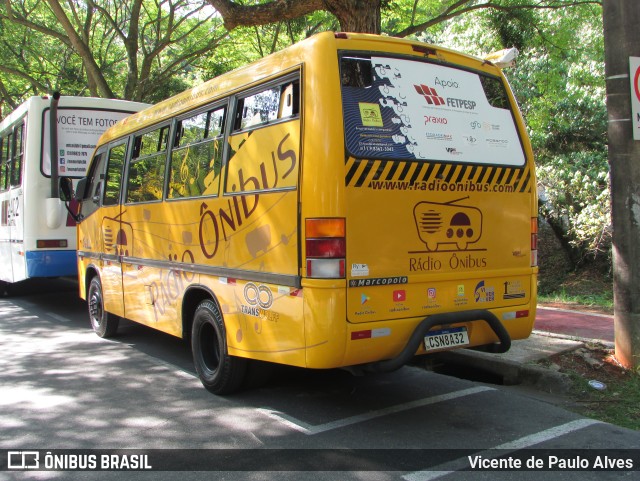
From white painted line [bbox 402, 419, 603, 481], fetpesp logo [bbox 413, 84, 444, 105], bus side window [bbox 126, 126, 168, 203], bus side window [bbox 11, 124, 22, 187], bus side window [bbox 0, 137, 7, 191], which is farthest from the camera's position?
bus side window [bbox 0, 137, 7, 191]

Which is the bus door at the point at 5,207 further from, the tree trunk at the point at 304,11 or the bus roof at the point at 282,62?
the bus roof at the point at 282,62

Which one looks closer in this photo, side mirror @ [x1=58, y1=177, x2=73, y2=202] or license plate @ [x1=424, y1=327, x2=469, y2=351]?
license plate @ [x1=424, y1=327, x2=469, y2=351]

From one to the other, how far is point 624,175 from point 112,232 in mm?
5753

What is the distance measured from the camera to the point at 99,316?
8055mm

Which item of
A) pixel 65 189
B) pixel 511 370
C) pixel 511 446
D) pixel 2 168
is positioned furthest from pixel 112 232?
pixel 511 446

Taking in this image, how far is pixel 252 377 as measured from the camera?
532cm

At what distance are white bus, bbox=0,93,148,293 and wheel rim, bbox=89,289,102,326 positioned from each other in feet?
4.80

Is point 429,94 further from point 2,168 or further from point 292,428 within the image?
point 2,168

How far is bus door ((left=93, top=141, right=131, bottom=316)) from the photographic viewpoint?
23.4ft

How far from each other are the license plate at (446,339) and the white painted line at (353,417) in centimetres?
84

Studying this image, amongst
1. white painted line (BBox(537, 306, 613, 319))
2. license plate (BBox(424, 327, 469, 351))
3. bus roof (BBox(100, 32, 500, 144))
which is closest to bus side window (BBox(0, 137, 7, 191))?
bus roof (BBox(100, 32, 500, 144))

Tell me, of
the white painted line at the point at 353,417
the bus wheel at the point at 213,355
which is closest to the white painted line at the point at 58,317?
the bus wheel at the point at 213,355

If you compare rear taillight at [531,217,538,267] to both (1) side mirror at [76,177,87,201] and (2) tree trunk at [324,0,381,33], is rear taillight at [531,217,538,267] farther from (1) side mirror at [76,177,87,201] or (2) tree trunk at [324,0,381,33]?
(1) side mirror at [76,177,87,201]

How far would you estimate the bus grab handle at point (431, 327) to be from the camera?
411 cm
